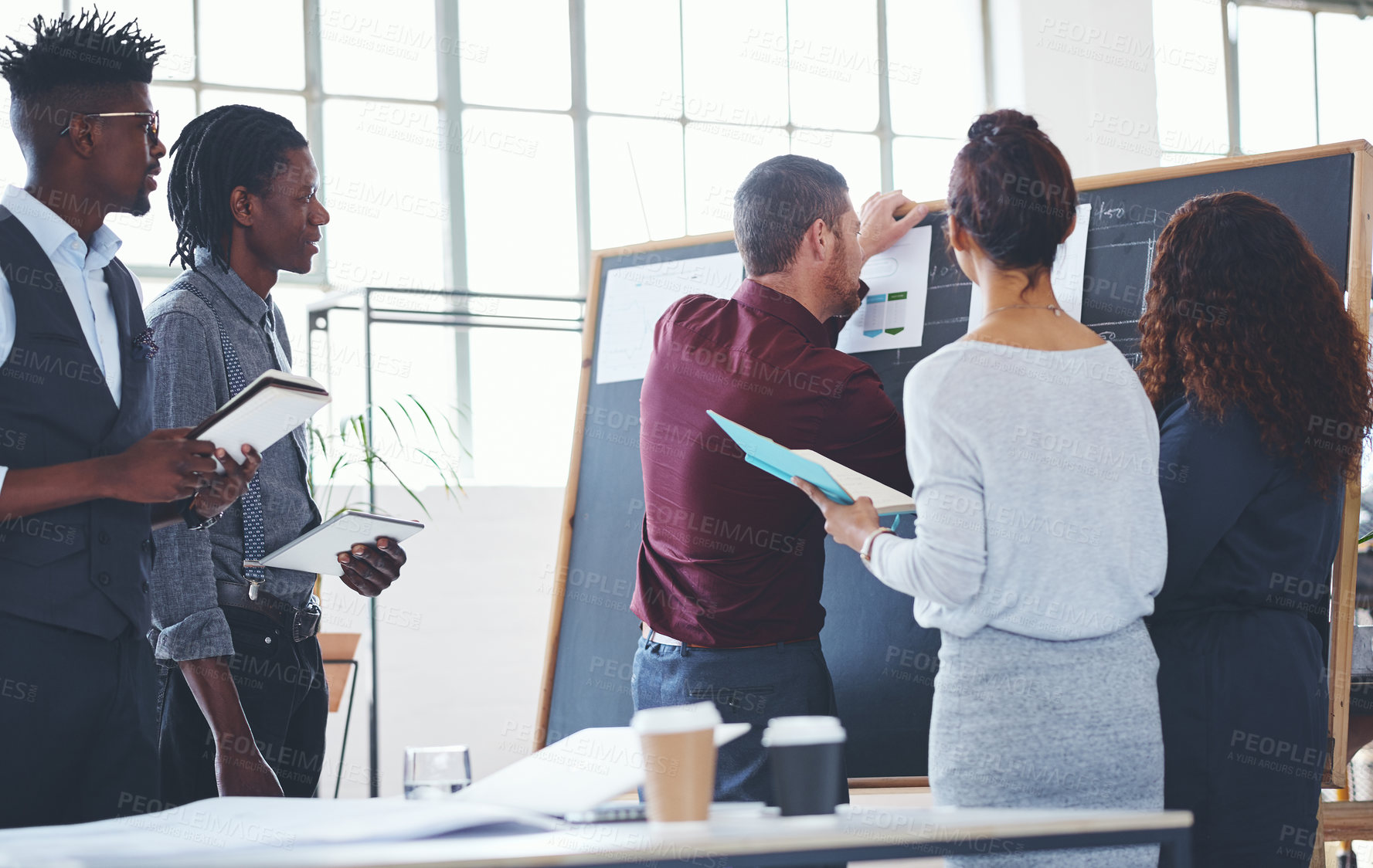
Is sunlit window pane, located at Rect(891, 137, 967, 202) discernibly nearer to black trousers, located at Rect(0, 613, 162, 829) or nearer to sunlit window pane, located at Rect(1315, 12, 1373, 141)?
sunlit window pane, located at Rect(1315, 12, 1373, 141)

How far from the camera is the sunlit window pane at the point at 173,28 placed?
5.00 m

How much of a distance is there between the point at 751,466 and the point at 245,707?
86 cm

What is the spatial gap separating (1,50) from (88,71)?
0.49 feet

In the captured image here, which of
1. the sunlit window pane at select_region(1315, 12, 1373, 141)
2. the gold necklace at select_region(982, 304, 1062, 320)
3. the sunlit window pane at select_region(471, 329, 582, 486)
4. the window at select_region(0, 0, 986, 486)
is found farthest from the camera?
the sunlit window pane at select_region(1315, 12, 1373, 141)

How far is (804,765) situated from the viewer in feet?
3.46

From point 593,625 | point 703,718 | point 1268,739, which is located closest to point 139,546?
point 703,718

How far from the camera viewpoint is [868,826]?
38.8 inches

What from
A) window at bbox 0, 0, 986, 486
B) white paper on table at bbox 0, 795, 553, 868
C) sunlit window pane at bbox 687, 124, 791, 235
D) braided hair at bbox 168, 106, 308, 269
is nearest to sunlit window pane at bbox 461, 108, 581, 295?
window at bbox 0, 0, 986, 486

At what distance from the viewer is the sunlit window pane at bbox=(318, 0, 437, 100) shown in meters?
5.19

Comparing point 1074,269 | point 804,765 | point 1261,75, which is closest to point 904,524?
point 1074,269

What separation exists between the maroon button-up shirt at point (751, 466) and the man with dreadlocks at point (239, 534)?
1.55 feet

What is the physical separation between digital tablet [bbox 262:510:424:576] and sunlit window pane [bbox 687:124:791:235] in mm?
4017

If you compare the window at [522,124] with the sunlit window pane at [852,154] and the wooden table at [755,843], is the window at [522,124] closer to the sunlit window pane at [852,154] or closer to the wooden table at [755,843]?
the sunlit window pane at [852,154]

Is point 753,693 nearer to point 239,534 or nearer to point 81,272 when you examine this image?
point 239,534
